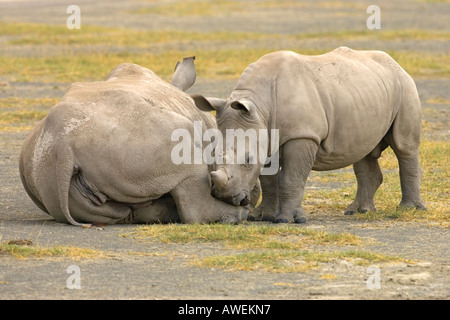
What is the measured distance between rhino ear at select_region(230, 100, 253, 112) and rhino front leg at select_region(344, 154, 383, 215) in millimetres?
1858

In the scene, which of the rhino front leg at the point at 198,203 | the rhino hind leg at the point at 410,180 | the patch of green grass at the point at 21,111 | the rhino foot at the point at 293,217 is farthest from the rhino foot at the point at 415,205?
the patch of green grass at the point at 21,111

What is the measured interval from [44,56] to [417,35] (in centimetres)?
1117

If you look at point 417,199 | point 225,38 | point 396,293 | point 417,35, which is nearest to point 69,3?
point 225,38

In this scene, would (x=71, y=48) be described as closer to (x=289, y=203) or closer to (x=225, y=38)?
(x=225, y=38)

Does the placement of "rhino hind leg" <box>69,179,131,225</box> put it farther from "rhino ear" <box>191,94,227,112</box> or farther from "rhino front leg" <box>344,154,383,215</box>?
"rhino front leg" <box>344,154,383,215</box>

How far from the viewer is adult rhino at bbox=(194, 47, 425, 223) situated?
9.12 metres

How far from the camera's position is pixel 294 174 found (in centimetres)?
929

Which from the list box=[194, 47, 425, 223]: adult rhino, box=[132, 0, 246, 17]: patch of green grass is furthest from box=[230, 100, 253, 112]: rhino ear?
box=[132, 0, 246, 17]: patch of green grass

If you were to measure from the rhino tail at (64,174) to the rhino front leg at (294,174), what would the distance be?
6.22 feet

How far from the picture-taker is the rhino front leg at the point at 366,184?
10.3 meters

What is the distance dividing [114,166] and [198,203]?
87 cm
